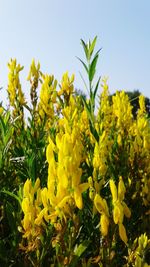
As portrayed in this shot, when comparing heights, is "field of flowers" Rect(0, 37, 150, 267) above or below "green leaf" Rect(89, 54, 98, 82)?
below

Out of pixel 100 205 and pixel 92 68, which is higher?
pixel 92 68

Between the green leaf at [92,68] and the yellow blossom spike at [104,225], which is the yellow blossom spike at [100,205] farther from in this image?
the green leaf at [92,68]

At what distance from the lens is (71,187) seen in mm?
1218

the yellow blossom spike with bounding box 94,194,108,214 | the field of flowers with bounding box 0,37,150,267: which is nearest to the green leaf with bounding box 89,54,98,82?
the field of flowers with bounding box 0,37,150,267

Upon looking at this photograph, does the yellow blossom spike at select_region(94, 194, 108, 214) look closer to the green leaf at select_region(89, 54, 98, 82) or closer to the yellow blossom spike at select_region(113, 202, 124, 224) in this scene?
the yellow blossom spike at select_region(113, 202, 124, 224)

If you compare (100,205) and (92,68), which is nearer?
(100,205)

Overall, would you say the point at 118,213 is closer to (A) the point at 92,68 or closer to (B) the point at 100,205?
(B) the point at 100,205

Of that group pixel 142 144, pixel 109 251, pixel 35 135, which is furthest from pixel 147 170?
pixel 109 251

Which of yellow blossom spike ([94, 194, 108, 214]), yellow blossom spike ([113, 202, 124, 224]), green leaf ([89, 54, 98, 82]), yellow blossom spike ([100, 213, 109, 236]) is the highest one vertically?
green leaf ([89, 54, 98, 82])

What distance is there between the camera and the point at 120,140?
90.2 inches

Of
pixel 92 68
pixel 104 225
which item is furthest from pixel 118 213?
pixel 92 68

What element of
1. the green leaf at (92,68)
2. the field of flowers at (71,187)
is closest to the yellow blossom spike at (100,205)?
the field of flowers at (71,187)

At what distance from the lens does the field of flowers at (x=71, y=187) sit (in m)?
1.26

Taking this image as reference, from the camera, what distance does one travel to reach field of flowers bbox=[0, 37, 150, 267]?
1.26 m
